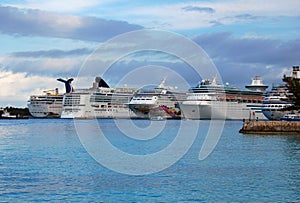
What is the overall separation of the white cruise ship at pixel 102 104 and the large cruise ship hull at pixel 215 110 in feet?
49.8

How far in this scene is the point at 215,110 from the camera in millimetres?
98438

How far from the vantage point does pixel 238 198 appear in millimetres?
18594

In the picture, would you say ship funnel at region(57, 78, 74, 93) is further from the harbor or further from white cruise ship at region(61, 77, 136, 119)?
white cruise ship at region(61, 77, 136, 119)

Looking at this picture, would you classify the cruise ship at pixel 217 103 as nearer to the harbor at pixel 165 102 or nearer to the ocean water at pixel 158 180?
the harbor at pixel 165 102

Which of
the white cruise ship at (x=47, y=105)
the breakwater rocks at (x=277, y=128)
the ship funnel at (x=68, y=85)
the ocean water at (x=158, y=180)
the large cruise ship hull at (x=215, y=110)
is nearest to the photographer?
the ocean water at (x=158, y=180)

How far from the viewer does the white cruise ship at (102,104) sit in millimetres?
114125

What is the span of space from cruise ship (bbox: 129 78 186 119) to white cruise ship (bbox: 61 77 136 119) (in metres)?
3.45

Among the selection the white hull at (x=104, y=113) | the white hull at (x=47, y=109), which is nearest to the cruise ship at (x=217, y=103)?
the white hull at (x=104, y=113)

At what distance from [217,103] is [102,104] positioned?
2602cm

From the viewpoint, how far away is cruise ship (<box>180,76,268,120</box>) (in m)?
98.7

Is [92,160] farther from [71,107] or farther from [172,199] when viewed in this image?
[71,107]

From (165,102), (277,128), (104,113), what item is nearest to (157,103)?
(165,102)

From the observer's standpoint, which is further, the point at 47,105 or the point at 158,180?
the point at 47,105

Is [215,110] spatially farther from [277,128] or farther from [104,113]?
[277,128]
